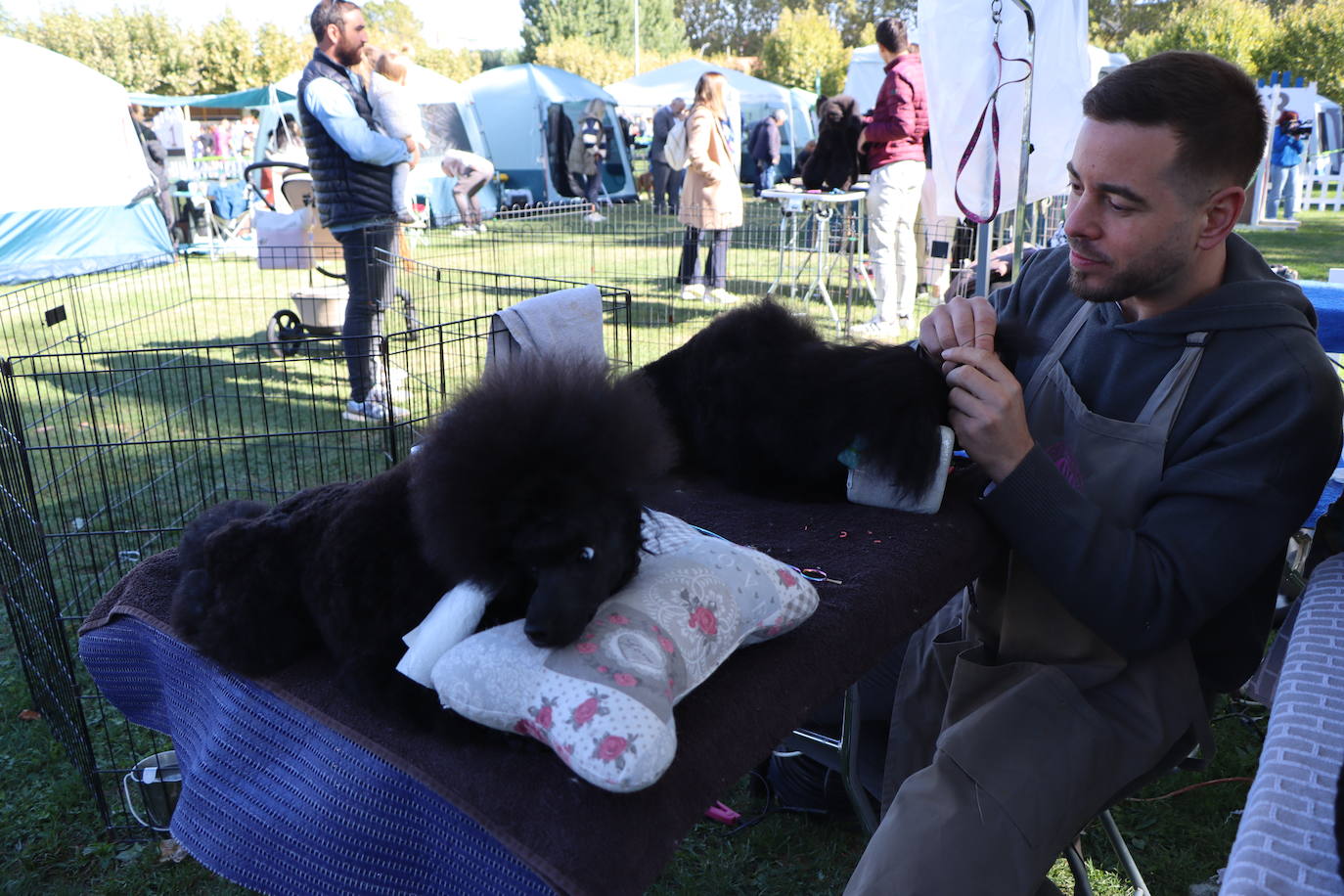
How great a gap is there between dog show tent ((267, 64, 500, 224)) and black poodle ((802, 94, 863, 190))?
9.08m

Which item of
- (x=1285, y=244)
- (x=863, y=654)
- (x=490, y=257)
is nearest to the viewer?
(x=863, y=654)

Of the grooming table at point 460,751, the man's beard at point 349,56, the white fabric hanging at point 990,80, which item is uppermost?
the man's beard at point 349,56

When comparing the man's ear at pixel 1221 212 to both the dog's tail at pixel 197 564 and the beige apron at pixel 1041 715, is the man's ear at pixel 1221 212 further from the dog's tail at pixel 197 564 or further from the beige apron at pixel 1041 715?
the dog's tail at pixel 197 564

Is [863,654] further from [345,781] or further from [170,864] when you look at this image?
[170,864]

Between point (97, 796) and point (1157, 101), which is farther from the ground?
point (1157, 101)

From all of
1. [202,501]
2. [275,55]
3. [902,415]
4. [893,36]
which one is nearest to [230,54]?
[275,55]

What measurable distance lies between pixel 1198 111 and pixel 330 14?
434 centimetres

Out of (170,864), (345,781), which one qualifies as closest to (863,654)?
(345,781)

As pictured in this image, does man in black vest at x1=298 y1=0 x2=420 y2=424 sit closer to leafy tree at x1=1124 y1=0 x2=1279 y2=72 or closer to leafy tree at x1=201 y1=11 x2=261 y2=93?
leafy tree at x1=1124 y1=0 x2=1279 y2=72

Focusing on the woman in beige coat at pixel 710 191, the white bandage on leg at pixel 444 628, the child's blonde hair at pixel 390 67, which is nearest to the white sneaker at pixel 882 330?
the woman in beige coat at pixel 710 191

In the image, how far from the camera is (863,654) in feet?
4.77

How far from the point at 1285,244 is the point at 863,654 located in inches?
525

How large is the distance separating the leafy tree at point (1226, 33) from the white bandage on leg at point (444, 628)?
24.9 metres

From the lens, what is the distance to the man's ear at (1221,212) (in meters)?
1.58
